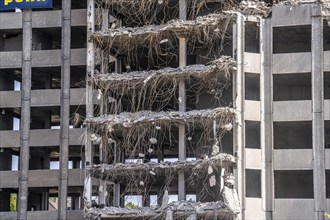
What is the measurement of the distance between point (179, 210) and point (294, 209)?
6.14 m

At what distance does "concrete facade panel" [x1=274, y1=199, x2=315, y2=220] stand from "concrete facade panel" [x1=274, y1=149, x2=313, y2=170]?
1.81 meters

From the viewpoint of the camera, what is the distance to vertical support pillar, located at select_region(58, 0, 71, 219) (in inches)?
2170

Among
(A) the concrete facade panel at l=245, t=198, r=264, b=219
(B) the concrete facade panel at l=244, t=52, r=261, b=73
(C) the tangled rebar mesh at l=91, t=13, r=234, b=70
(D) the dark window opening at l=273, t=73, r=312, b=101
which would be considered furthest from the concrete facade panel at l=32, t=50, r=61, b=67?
(A) the concrete facade panel at l=245, t=198, r=264, b=219

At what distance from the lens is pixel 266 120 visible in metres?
48.4

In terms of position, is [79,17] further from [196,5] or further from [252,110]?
[252,110]

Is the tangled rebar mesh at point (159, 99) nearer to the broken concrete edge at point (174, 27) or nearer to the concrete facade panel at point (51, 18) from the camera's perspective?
the broken concrete edge at point (174, 27)

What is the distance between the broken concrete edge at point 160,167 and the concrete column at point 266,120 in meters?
2.29

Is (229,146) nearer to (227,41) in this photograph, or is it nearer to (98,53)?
(227,41)

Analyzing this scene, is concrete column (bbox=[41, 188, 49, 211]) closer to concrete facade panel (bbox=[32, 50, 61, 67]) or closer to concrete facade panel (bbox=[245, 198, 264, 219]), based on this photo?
concrete facade panel (bbox=[32, 50, 61, 67])

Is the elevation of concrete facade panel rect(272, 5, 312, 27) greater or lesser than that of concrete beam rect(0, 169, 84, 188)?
greater

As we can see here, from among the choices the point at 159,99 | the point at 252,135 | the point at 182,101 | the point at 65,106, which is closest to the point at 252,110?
the point at 252,135

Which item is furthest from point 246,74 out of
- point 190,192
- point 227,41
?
point 190,192

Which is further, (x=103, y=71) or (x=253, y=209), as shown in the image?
(x=103, y=71)

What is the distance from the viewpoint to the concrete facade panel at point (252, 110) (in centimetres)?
4803
